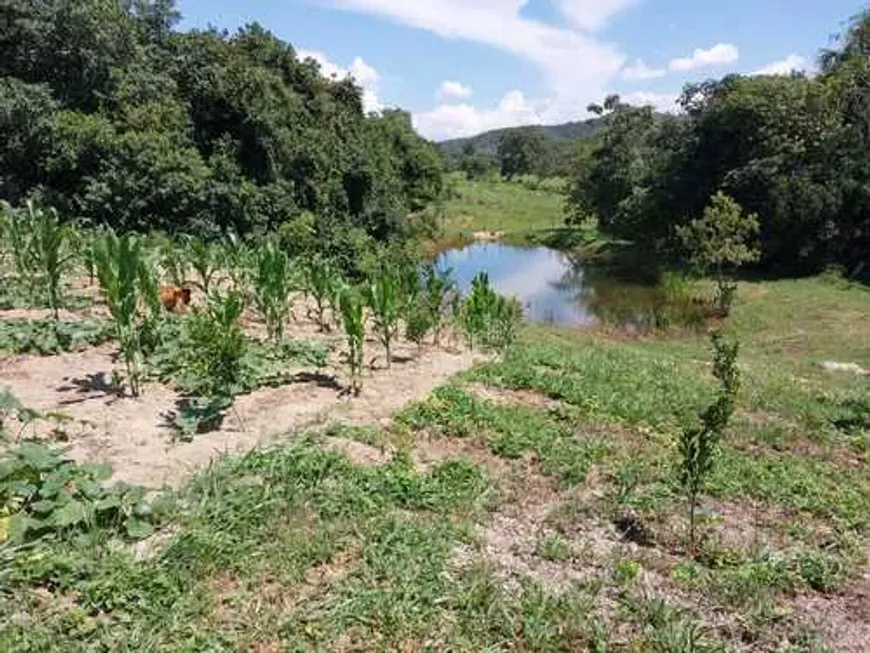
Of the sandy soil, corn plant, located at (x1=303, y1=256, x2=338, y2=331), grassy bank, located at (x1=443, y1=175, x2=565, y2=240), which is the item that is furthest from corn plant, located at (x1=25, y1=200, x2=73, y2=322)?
grassy bank, located at (x1=443, y1=175, x2=565, y2=240)

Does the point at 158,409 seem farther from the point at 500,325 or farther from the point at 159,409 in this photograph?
the point at 500,325

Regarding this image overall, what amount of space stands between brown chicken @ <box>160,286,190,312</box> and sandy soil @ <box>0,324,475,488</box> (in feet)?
7.03

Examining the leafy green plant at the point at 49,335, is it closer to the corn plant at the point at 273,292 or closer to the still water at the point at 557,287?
the corn plant at the point at 273,292

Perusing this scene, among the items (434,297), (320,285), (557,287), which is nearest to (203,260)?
(320,285)

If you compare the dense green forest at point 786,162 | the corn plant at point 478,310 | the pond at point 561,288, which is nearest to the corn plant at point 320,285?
the corn plant at point 478,310

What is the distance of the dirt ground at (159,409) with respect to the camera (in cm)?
613

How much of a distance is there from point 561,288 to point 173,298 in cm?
2529

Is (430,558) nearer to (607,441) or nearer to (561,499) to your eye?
(561,499)

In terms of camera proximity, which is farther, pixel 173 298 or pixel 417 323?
pixel 173 298

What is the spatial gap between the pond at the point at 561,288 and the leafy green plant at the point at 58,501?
1545cm

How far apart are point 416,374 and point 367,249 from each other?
1795 centimetres

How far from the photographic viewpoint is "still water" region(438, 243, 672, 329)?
27656 mm

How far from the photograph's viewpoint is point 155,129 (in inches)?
871

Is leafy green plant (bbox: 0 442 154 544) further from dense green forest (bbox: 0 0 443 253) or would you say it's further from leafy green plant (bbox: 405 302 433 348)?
dense green forest (bbox: 0 0 443 253)
